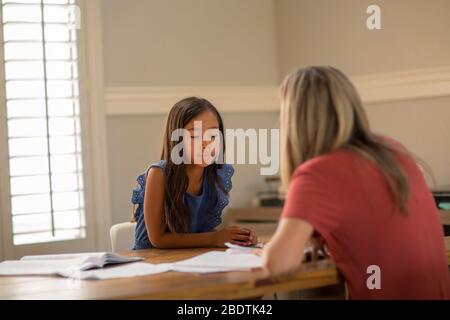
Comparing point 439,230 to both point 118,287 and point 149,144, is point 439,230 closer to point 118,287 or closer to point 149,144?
point 118,287

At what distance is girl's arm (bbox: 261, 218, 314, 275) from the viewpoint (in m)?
1.51

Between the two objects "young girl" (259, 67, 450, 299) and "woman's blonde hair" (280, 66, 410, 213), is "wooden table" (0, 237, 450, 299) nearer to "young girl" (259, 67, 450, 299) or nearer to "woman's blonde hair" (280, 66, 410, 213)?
"young girl" (259, 67, 450, 299)

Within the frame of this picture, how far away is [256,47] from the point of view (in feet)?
14.4

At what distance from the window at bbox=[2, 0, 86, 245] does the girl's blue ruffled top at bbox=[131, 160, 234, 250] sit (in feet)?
4.21

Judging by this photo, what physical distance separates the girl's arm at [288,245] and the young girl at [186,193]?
0.69 meters

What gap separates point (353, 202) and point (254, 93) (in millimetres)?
2859

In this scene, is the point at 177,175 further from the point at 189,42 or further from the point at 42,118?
the point at 189,42

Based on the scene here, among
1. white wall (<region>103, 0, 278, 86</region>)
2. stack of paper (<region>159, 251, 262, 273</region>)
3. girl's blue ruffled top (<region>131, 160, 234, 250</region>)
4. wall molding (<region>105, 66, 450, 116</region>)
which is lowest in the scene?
stack of paper (<region>159, 251, 262, 273</region>)

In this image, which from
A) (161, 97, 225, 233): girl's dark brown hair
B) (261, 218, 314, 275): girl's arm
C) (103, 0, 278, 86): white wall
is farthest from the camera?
(103, 0, 278, 86): white wall

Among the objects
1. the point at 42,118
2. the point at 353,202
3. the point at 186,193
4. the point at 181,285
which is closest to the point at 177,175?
the point at 186,193

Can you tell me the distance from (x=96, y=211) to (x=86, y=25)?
0.98 meters

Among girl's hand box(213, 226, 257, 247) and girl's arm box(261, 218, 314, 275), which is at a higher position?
girl's arm box(261, 218, 314, 275)

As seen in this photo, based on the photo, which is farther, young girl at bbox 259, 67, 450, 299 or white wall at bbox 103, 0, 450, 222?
white wall at bbox 103, 0, 450, 222

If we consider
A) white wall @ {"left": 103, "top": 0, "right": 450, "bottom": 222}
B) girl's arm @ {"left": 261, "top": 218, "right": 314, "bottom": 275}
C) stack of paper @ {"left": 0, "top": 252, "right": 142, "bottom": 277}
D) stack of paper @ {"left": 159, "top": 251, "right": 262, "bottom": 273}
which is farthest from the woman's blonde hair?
white wall @ {"left": 103, "top": 0, "right": 450, "bottom": 222}
